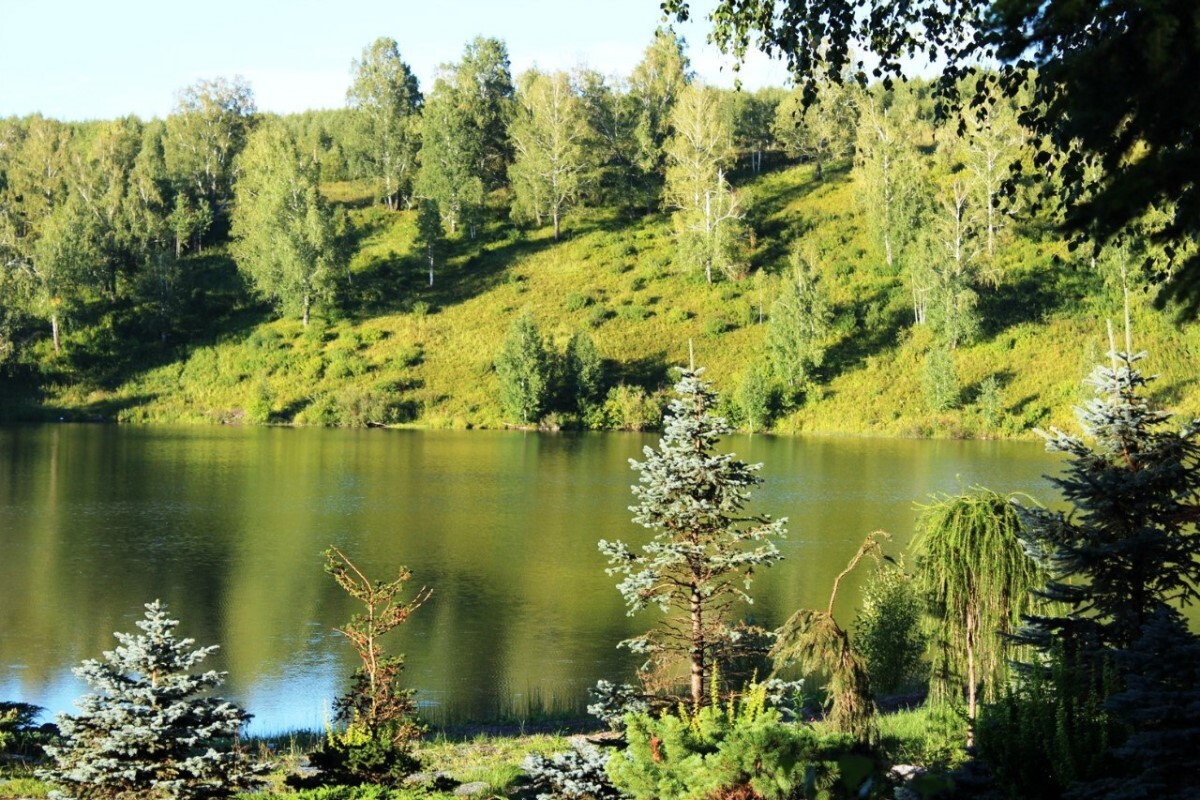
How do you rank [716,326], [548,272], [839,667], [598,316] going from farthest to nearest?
[548,272] → [598,316] → [716,326] → [839,667]

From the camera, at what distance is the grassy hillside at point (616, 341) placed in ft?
222

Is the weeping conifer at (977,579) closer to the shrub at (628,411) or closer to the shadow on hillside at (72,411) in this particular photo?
the shrub at (628,411)

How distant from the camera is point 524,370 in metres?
68.6

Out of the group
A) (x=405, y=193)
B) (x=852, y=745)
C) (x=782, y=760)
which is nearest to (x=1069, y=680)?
(x=852, y=745)

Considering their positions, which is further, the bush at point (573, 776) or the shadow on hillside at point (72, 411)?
the shadow on hillside at point (72, 411)

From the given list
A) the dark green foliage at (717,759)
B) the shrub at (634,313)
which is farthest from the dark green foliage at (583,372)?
the dark green foliage at (717,759)

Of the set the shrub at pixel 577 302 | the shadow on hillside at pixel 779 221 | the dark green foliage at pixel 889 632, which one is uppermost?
the shadow on hillside at pixel 779 221

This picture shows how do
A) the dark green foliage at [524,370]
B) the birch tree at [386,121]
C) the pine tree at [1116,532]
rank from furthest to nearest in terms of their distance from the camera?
the birch tree at [386,121] < the dark green foliage at [524,370] < the pine tree at [1116,532]

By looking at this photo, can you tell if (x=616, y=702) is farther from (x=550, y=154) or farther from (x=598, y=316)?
(x=550, y=154)

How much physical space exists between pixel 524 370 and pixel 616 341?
9293mm

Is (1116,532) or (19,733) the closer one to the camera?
(1116,532)

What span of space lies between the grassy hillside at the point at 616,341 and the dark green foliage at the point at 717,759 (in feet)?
181

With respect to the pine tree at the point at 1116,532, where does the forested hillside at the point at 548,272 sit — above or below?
above

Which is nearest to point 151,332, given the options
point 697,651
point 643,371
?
point 643,371
